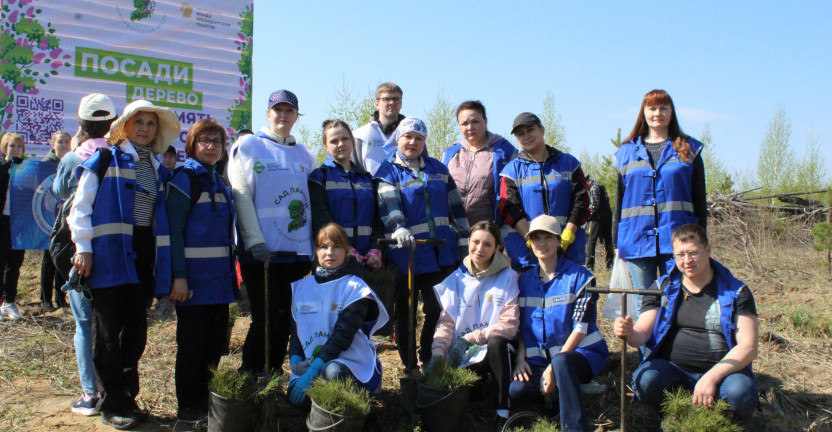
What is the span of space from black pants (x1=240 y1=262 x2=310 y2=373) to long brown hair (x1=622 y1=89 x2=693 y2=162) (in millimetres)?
2801

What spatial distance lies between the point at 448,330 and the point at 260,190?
1675 millimetres

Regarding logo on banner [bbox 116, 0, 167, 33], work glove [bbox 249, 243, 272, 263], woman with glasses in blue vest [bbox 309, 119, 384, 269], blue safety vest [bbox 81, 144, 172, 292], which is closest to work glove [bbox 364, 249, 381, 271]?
woman with glasses in blue vest [bbox 309, 119, 384, 269]

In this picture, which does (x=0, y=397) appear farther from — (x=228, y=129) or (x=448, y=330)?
(x=228, y=129)

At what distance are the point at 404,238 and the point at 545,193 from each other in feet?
3.83

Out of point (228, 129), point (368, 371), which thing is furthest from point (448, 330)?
point (228, 129)

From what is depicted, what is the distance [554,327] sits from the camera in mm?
4035

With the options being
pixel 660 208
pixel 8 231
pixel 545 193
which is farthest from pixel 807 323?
pixel 8 231

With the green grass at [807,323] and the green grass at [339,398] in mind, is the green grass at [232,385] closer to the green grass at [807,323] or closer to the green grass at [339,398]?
the green grass at [339,398]

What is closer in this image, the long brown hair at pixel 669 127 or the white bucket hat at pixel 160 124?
the white bucket hat at pixel 160 124

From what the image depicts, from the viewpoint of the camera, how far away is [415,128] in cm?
466

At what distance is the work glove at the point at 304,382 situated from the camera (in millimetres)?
3715

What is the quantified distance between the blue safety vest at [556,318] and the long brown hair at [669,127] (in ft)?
3.78

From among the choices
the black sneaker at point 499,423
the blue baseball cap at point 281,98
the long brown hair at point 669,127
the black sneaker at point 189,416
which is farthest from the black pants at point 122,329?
the long brown hair at point 669,127

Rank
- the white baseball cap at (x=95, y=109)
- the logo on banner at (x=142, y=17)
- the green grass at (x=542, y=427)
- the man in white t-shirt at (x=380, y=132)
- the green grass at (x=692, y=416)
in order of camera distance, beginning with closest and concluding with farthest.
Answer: the green grass at (x=692, y=416) < the green grass at (x=542, y=427) < the white baseball cap at (x=95, y=109) < the man in white t-shirt at (x=380, y=132) < the logo on banner at (x=142, y=17)
